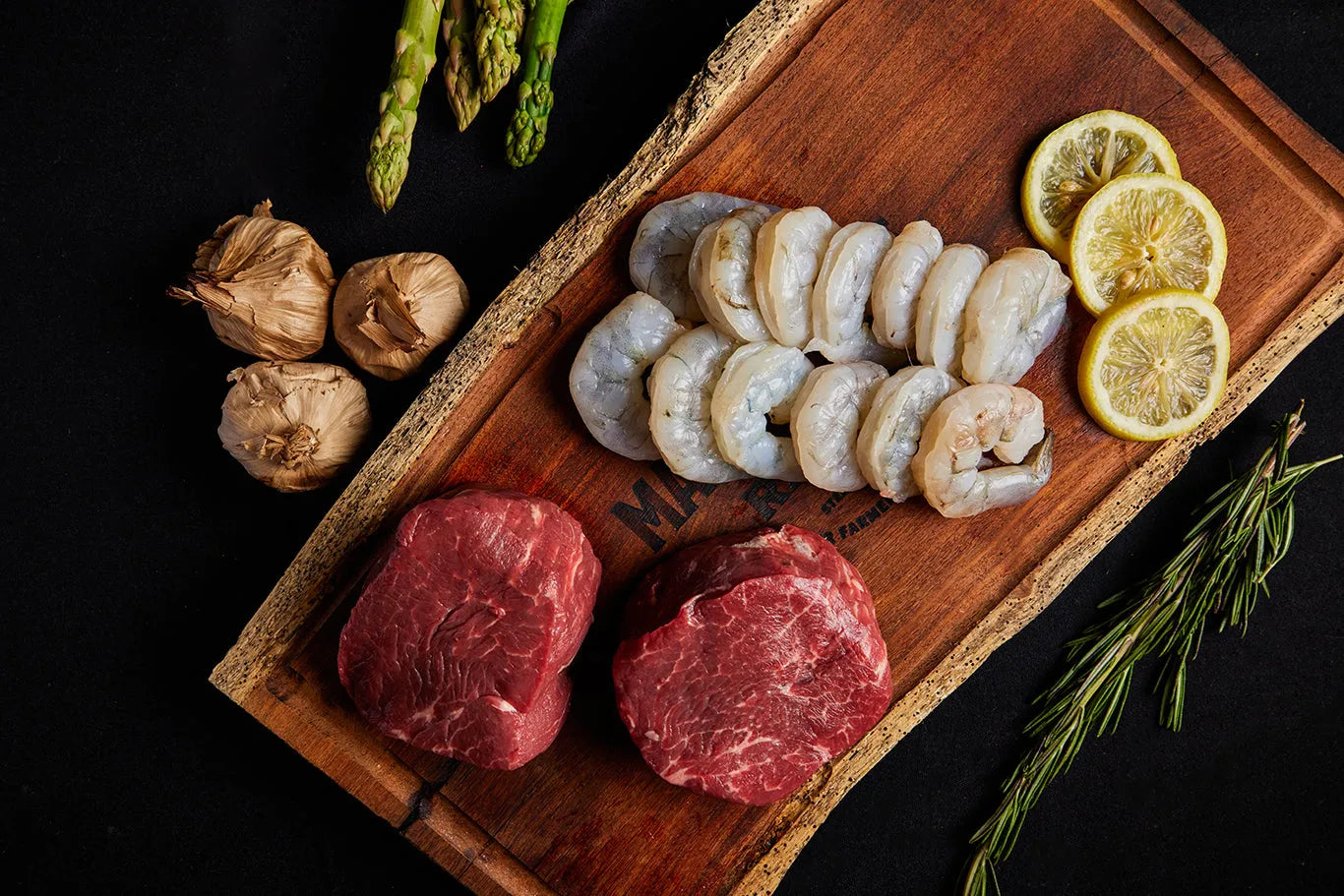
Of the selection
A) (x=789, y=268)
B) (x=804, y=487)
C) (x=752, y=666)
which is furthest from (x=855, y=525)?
(x=789, y=268)

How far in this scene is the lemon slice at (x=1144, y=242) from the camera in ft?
9.93

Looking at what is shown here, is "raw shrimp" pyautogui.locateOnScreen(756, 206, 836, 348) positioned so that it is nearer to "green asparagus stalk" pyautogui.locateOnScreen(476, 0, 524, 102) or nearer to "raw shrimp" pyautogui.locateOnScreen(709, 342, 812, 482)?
"raw shrimp" pyautogui.locateOnScreen(709, 342, 812, 482)

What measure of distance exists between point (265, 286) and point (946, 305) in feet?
7.56

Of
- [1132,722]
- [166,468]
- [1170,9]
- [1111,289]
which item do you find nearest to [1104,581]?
[1132,722]

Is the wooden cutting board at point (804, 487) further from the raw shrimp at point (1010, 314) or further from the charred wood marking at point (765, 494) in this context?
the raw shrimp at point (1010, 314)

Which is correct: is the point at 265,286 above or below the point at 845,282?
below

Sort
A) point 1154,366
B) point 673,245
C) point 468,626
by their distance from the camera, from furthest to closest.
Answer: point 1154,366, point 673,245, point 468,626

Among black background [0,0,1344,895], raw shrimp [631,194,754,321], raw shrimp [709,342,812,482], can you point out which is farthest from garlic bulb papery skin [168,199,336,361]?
raw shrimp [709,342,812,482]

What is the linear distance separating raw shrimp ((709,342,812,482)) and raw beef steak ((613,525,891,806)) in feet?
1.05

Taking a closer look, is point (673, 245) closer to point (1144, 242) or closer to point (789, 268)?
point (789, 268)

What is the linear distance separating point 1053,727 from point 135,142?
4235 millimetres

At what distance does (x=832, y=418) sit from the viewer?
282cm

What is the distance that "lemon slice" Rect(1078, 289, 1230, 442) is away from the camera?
3.00 m

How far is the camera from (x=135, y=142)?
3.34 meters
